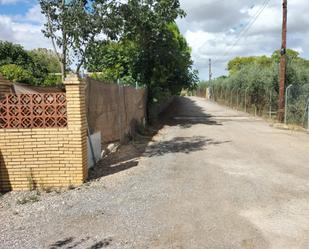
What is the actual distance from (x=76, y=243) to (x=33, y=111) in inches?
130

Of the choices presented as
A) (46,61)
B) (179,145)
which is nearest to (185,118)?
(179,145)

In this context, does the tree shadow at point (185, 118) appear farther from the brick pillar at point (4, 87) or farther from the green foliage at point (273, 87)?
the brick pillar at point (4, 87)

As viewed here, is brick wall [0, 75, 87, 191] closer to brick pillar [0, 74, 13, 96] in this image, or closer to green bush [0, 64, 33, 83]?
brick pillar [0, 74, 13, 96]

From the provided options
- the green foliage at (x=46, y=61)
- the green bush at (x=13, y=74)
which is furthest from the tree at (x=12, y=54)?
the green bush at (x=13, y=74)

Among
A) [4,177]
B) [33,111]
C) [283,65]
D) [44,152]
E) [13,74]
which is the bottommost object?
[4,177]

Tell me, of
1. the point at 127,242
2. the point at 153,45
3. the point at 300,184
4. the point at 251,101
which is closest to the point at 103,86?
the point at 300,184

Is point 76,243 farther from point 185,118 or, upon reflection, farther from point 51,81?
point 185,118

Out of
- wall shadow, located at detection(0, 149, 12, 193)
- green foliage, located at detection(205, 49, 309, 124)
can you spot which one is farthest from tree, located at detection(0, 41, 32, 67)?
wall shadow, located at detection(0, 149, 12, 193)

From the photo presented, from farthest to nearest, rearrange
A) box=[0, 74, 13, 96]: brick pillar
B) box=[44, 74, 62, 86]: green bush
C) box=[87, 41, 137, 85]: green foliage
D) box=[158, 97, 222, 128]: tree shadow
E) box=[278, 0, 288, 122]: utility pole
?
box=[158, 97, 222, 128]: tree shadow, box=[278, 0, 288, 122]: utility pole, box=[87, 41, 137, 85]: green foliage, box=[44, 74, 62, 86]: green bush, box=[0, 74, 13, 96]: brick pillar

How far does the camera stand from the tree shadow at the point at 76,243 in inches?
175

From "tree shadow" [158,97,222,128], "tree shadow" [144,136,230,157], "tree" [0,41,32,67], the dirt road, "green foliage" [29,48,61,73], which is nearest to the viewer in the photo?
the dirt road

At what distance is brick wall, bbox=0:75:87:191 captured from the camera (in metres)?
6.96

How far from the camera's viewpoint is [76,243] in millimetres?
4539

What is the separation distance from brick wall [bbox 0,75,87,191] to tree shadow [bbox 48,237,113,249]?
250 cm
